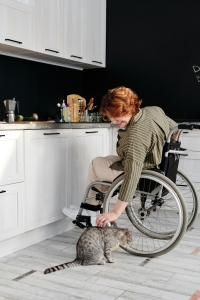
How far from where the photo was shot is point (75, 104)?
436cm

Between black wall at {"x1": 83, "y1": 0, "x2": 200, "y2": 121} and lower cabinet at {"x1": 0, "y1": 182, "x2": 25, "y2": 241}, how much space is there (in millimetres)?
2080

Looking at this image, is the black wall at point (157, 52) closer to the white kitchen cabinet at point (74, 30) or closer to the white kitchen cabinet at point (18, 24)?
the white kitchen cabinet at point (74, 30)

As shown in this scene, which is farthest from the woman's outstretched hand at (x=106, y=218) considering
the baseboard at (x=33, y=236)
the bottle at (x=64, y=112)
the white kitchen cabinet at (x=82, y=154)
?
the bottle at (x=64, y=112)

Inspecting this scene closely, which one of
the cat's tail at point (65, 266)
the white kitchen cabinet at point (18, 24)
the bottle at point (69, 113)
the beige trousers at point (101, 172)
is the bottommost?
the cat's tail at point (65, 266)

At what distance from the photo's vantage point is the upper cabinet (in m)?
3.57

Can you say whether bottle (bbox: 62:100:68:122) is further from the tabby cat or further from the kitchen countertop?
the tabby cat

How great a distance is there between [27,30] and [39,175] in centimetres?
124

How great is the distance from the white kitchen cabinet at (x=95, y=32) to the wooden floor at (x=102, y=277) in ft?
7.07

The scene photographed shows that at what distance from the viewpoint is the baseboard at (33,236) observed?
305cm

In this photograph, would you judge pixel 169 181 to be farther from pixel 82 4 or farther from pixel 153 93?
pixel 82 4

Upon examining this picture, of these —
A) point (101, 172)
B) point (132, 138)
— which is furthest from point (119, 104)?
point (101, 172)

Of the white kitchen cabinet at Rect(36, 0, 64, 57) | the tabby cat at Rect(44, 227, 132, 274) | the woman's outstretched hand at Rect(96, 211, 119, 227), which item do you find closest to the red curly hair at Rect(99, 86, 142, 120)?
the woman's outstretched hand at Rect(96, 211, 119, 227)

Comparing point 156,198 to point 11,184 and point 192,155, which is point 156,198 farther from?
point 192,155

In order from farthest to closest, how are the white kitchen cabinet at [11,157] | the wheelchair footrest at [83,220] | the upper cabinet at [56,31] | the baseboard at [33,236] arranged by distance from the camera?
the upper cabinet at [56,31] < the wheelchair footrest at [83,220] < the baseboard at [33,236] < the white kitchen cabinet at [11,157]
